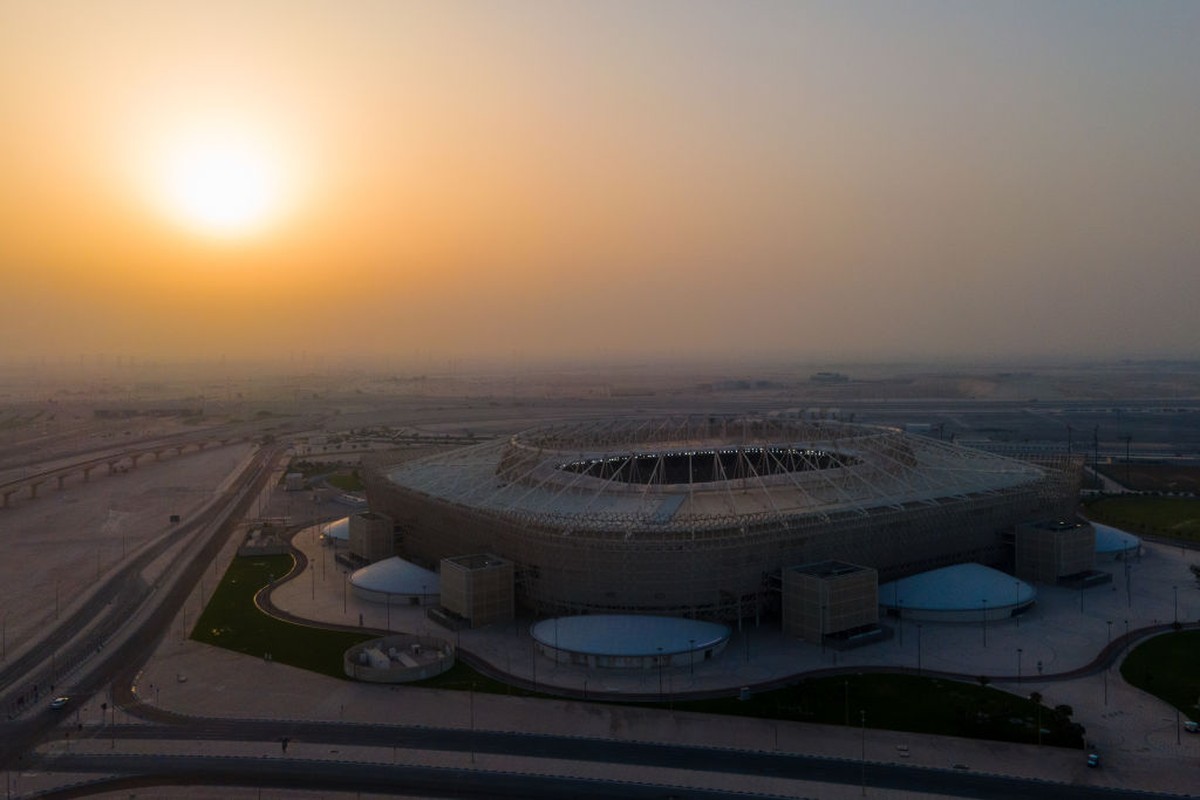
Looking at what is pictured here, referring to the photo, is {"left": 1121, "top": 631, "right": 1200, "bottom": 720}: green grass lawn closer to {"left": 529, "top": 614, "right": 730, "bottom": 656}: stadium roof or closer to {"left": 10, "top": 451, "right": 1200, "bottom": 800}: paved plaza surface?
{"left": 10, "top": 451, "right": 1200, "bottom": 800}: paved plaza surface

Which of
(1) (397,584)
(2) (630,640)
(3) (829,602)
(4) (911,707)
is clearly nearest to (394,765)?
(2) (630,640)

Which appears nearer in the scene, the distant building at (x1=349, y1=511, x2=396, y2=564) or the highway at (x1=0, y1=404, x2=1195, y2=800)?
the highway at (x1=0, y1=404, x2=1195, y2=800)

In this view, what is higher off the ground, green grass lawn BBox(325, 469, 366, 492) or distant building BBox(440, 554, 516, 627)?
distant building BBox(440, 554, 516, 627)

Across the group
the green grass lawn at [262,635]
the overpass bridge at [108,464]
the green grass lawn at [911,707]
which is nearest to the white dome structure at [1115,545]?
the green grass lawn at [911,707]

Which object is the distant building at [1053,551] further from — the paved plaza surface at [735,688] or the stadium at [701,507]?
the stadium at [701,507]

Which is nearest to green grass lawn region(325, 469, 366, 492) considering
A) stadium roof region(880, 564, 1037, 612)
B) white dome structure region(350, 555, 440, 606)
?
white dome structure region(350, 555, 440, 606)

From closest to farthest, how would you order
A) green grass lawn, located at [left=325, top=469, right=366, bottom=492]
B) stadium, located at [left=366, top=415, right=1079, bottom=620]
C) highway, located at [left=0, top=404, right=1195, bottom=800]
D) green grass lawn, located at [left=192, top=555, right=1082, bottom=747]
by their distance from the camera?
highway, located at [left=0, top=404, right=1195, bottom=800] → green grass lawn, located at [left=192, top=555, right=1082, bottom=747] → stadium, located at [left=366, top=415, right=1079, bottom=620] → green grass lawn, located at [left=325, top=469, right=366, bottom=492]

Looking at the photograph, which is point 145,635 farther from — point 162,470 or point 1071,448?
point 1071,448

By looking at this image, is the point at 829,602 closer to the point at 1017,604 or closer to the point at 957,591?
the point at 957,591
